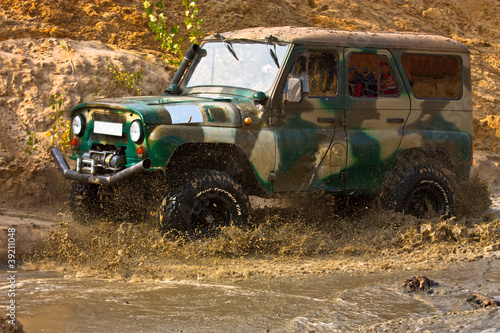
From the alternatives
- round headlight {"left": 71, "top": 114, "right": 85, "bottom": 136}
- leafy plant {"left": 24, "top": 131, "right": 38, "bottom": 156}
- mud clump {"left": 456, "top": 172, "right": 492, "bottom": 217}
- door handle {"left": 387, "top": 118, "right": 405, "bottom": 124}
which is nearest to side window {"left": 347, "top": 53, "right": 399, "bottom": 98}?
door handle {"left": 387, "top": 118, "right": 405, "bottom": 124}

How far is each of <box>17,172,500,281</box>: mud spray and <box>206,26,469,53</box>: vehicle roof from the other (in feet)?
5.67

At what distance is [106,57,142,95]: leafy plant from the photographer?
936 cm

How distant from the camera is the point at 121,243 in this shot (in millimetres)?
6012

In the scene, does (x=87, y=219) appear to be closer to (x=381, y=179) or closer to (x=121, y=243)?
(x=121, y=243)

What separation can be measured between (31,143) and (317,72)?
3785 millimetres

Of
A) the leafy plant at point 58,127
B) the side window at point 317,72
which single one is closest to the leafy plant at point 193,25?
the leafy plant at point 58,127

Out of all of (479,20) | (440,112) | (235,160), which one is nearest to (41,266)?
(235,160)

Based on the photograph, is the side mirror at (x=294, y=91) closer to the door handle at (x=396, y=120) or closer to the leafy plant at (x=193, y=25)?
the door handle at (x=396, y=120)

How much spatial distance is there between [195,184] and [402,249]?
2.13m

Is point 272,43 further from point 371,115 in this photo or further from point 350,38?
point 371,115

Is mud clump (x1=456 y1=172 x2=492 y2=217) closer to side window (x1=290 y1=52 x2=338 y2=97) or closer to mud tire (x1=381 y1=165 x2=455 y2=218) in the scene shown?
mud tire (x1=381 y1=165 x2=455 y2=218)

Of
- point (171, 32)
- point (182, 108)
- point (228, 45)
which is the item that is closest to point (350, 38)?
point (228, 45)

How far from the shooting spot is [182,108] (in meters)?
5.98

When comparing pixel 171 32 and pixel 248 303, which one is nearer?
pixel 248 303
